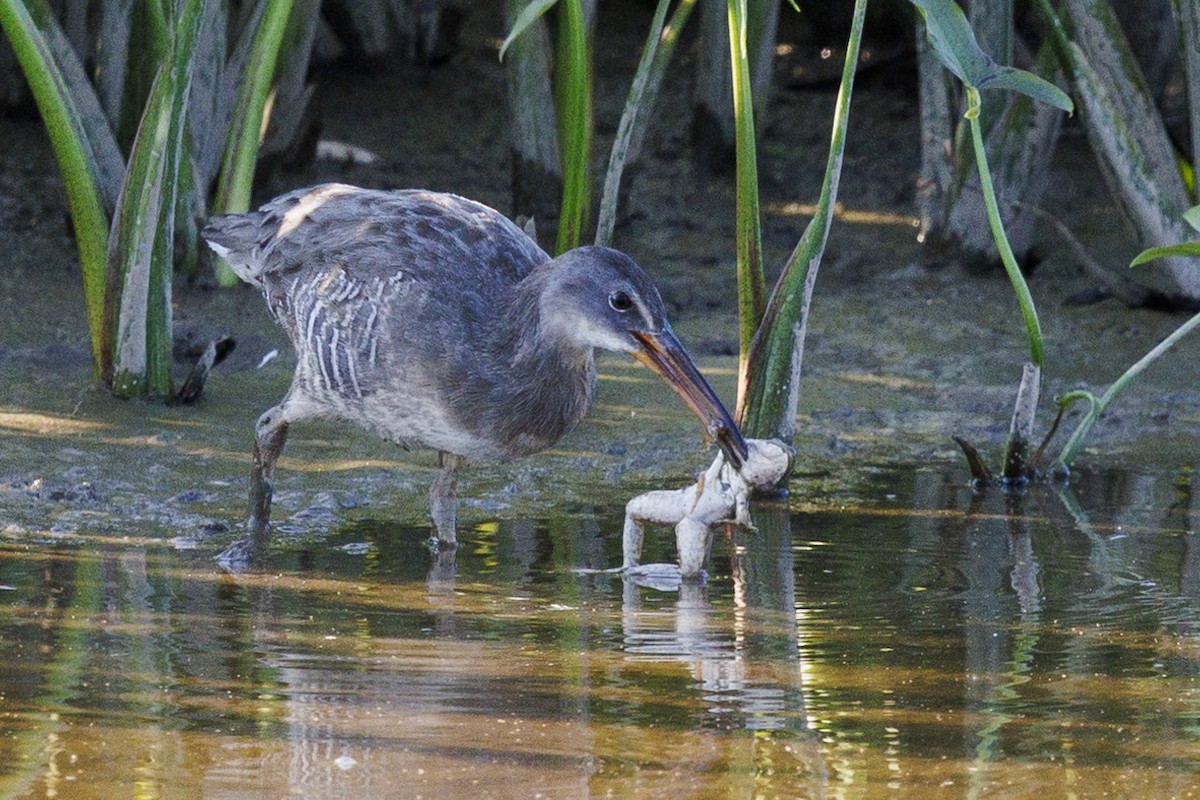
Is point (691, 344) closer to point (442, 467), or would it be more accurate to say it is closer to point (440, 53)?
point (442, 467)

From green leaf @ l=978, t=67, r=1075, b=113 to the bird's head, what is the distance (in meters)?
1.38

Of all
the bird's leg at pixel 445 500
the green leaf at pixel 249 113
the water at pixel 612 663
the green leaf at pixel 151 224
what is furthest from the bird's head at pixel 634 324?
the green leaf at pixel 249 113

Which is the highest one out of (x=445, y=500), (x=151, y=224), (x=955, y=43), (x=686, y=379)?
(x=955, y=43)

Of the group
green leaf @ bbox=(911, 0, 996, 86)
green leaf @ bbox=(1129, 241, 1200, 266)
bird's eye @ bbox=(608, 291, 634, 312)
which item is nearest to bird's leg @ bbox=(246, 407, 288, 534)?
bird's eye @ bbox=(608, 291, 634, 312)

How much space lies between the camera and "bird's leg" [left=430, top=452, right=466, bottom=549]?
5.41 meters

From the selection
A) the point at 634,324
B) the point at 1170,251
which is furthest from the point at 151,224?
the point at 1170,251

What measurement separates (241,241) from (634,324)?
175cm

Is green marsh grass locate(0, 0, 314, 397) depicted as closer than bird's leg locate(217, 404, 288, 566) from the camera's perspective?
No

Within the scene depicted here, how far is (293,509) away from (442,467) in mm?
518

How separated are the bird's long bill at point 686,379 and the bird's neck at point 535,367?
311mm

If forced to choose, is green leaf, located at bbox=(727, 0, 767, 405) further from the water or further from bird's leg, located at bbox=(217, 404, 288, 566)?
bird's leg, located at bbox=(217, 404, 288, 566)

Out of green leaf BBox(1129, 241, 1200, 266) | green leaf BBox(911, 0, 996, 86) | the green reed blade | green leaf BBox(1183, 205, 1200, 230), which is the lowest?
the green reed blade

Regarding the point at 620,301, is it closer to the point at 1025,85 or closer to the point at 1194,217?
the point at 1025,85

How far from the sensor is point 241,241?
232 inches
